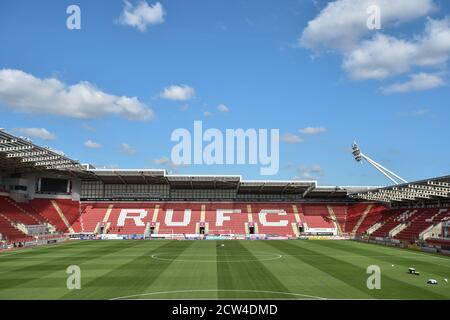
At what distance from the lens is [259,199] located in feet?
297

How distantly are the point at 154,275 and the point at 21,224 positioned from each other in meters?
40.4

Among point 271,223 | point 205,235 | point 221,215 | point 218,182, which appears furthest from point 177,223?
point 271,223

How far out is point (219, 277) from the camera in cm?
2809

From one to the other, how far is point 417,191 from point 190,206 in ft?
142

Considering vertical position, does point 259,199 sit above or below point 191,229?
above

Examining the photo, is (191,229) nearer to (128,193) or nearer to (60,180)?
(128,193)

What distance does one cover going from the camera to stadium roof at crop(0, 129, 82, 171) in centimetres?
4966

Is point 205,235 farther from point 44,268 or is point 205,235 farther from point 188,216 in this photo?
point 44,268

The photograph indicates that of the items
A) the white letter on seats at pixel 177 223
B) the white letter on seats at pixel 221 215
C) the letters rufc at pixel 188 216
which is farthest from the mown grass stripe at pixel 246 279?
the letters rufc at pixel 188 216

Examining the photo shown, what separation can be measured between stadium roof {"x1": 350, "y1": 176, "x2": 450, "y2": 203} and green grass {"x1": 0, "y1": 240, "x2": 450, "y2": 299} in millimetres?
12497

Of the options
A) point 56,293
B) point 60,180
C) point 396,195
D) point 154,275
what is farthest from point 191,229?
point 56,293

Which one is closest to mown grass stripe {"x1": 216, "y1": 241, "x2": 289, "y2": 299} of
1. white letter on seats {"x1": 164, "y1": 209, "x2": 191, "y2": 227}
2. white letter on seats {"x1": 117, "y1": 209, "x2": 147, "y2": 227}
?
white letter on seats {"x1": 164, "y1": 209, "x2": 191, "y2": 227}

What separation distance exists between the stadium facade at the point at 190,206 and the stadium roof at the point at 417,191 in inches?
9.5
